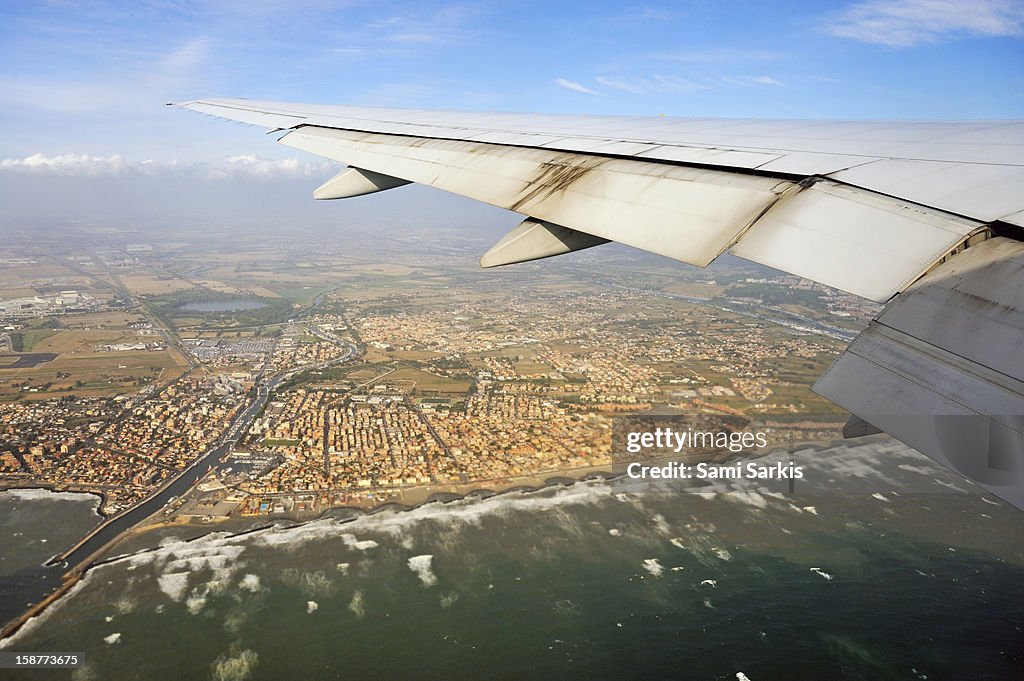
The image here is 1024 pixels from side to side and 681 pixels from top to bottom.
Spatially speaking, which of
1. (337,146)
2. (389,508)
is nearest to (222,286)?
(389,508)

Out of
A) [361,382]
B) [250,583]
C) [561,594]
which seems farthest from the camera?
[361,382]

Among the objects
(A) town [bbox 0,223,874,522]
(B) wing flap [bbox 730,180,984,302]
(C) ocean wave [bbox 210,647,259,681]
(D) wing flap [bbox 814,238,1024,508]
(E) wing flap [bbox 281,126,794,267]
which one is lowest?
(C) ocean wave [bbox 210,647,259,681]

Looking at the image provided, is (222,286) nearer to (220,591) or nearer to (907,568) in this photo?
(220,591)

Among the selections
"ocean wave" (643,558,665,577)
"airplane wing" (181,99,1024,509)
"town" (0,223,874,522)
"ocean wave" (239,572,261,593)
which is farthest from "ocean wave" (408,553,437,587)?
"airplane wing" (181,99,1024,509)

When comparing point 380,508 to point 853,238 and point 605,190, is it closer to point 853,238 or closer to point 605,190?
point 605,190

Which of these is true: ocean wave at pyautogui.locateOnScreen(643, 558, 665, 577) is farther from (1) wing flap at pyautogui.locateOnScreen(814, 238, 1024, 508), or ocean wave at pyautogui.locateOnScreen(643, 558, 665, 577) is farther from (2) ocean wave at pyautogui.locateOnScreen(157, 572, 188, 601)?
(1) wing flap at pyautogui.locateOnScreen(814, 238, 1024, 508)

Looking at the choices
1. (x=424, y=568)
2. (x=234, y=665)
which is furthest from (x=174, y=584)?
(x=424, y=568)

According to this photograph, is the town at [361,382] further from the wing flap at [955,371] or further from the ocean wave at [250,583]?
the wing flap at [955,371]
